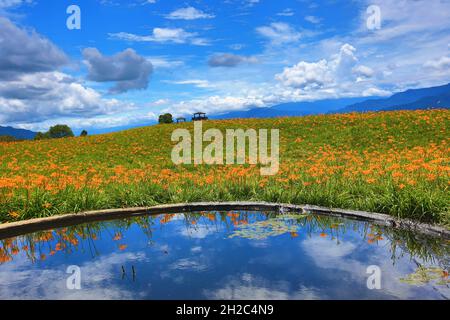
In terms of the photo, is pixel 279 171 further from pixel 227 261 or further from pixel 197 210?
pixel 227 261

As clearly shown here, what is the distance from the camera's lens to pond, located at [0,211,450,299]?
4484mm

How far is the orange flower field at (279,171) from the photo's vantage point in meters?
8.23

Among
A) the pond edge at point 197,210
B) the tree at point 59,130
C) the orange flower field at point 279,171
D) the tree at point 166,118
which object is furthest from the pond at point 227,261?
the tree at point 59,130

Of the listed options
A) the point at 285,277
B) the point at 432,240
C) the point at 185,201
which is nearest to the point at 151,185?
the point at 185,201

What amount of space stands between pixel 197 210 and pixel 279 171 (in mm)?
5065

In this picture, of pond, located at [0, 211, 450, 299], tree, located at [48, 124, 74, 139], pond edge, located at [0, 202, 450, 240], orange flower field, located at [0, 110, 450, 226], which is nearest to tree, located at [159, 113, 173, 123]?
orange flower field, located at [0, 110, 450, 226]

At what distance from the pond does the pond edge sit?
0.20m

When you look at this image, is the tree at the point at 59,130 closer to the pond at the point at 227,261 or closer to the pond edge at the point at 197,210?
the pond edge at the point at 197,210

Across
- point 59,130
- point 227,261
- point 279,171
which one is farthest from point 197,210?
point 59,130

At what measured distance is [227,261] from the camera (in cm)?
Answer: 539

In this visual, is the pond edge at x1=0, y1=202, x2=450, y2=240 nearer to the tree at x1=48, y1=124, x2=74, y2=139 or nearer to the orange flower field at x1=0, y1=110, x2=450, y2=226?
the orange flower field at x1=0, y1=110, x2=450, y2=226

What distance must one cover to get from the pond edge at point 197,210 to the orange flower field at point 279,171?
35 centimetres

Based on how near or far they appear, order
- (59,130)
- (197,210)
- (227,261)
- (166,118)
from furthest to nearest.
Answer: (59,130) → (166,118) → (197,210) → (227,261)
